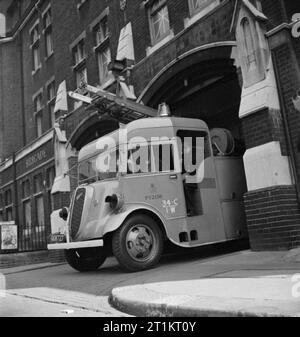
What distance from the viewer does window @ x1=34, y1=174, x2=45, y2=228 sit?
2016 cm

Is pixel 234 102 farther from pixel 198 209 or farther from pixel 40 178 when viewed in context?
pixel 40 178

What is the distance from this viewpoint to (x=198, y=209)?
30.1 feet

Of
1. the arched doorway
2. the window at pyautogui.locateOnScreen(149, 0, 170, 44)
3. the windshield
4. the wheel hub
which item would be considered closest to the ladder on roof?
the arched doorway

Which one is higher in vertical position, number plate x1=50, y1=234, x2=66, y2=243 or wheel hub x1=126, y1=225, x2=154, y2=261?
number plate x1=50, y1=234, x2=66, y2=243

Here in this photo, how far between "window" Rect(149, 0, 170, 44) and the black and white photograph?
0.05 m

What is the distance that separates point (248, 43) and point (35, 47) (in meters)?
16.1

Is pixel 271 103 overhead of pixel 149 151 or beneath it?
overhead

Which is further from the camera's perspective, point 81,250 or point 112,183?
point 81,250

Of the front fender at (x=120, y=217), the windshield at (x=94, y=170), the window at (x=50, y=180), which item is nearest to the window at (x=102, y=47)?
the window at (x=50, y=180)

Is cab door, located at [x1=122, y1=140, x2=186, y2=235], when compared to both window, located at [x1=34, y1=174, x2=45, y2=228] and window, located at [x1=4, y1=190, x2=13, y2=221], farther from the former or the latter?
window, located at [x1=4, y1=190, x2=13, y2=221]

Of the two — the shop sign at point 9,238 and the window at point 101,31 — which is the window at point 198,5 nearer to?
the window at point 101,31

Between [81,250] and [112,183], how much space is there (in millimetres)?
2139
